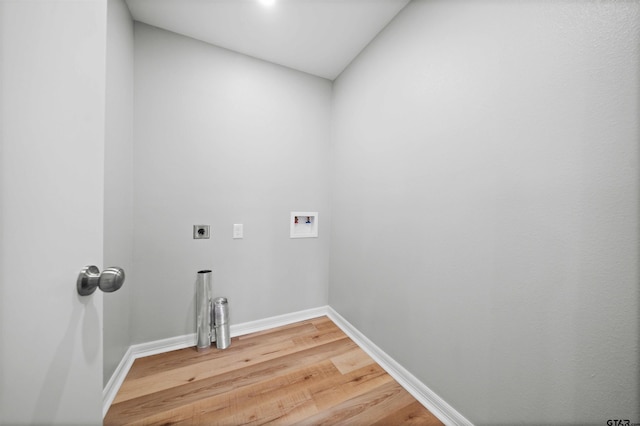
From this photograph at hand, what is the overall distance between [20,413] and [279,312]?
1828 millimetres

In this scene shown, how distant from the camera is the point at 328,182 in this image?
2.30 metres

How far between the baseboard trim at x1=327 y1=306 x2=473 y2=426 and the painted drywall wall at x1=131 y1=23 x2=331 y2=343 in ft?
2.03

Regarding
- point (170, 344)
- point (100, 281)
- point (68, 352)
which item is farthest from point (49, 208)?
point (170, 344)

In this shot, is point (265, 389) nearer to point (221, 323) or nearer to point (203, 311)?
point (221, 323)

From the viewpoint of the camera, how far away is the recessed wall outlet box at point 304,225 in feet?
7.04

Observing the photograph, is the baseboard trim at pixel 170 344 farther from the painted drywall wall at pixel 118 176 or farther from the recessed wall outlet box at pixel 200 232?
the recessed wall outlet box at pixel 200 232

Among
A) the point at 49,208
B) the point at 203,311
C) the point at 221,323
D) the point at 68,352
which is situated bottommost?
the point at 221,323

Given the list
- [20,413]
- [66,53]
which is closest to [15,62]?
[66,53]

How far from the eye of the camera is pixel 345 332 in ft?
6.47

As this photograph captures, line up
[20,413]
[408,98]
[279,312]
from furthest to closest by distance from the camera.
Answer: [279,312] → [408,98] → [20,413]

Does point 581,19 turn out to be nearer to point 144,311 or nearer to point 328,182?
point 328,182

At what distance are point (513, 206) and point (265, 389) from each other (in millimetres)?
1695

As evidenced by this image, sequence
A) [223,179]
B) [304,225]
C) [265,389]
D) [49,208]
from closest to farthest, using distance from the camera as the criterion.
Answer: [49,208] → [265,389] → [223,179] → [304,225]

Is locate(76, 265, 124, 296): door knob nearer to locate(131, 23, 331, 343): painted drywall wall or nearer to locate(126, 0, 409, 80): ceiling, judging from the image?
locate(131, 23, 331, 343): painted drywall wall
